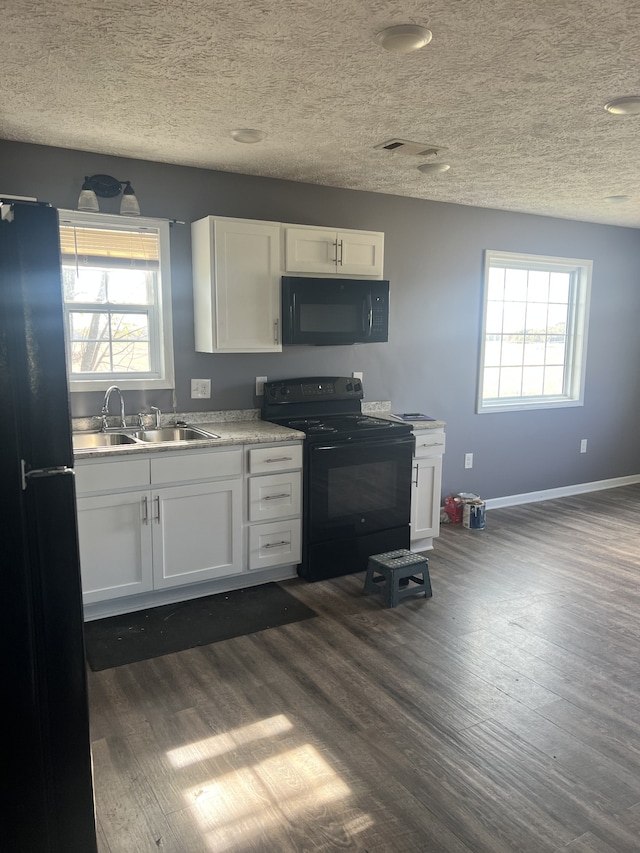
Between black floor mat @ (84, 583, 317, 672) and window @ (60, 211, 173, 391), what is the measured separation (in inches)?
50.4

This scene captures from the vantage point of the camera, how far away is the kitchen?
11.9ft

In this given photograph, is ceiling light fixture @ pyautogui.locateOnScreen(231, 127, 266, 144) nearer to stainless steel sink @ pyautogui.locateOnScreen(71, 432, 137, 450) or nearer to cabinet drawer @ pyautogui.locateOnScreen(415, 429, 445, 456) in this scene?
stainless steel sink @ pyautogui.locateOnScreen(71, 432, 137, 450)

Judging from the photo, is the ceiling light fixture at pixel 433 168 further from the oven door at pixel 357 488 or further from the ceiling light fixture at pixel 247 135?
the oven door at pixel 357 488

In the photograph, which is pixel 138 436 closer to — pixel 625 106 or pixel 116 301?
pixel 116 301

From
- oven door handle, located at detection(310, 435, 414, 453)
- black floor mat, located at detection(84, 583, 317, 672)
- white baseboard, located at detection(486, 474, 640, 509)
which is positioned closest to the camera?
black floor mat, located at detection(84, 583, 317, 672)

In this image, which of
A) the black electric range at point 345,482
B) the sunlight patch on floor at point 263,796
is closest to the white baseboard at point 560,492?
the black electric range at point 345,482

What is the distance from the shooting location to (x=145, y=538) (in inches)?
125

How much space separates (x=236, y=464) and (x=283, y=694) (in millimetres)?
1252

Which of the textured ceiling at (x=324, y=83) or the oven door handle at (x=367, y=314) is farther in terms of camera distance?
the oven door handle at (x=367, y=314)

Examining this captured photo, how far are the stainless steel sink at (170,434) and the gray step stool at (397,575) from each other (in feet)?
3.99

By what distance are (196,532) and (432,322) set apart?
2486 mm

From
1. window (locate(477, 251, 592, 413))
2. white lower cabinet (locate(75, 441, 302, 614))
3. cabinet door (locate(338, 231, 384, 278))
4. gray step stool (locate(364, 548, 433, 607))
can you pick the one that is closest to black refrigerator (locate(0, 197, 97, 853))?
white lower cabinet (locate(75, 441, 302, 614))

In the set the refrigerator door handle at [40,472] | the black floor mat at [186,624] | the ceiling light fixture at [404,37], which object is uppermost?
the ceiling light fixture at [404,37]

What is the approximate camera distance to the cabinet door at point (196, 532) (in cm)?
323
